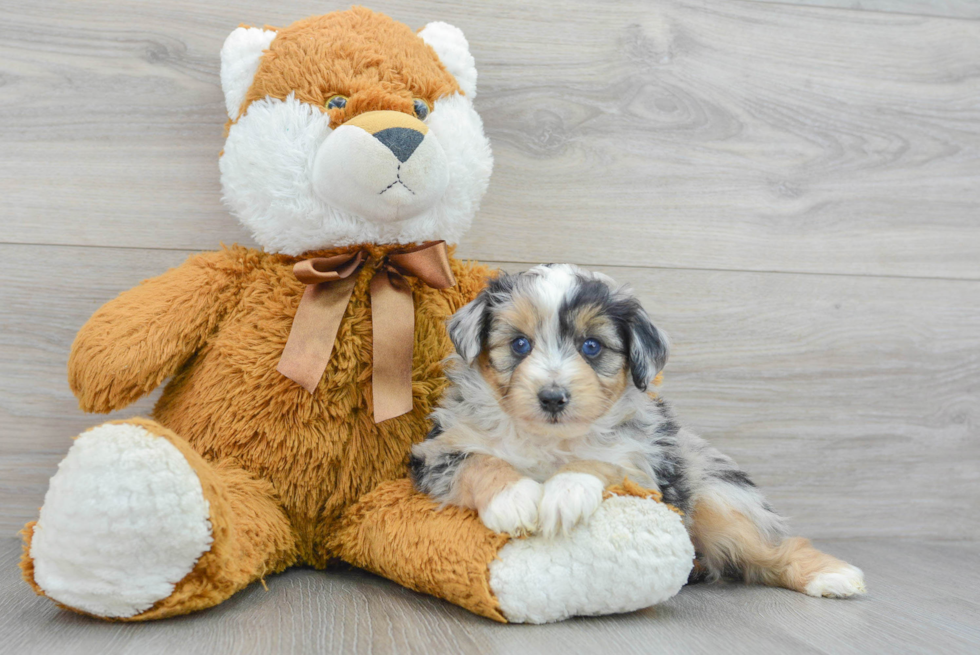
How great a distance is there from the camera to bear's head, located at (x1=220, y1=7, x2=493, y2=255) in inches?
63.2

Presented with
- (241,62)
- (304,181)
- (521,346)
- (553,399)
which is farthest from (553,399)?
(241,62)

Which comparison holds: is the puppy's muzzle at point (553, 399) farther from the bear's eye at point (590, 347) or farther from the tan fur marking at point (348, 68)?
the tan fur marking at point (348, 68)

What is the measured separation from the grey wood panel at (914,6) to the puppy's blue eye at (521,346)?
150 centimetres

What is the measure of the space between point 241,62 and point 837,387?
76.7 inches

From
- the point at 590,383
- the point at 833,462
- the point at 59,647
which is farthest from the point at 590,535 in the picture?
the point at 833,462

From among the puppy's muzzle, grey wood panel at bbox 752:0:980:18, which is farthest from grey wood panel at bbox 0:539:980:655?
grey wood panel at bbox 752:0:980:18

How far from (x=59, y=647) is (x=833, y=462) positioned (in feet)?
6.94

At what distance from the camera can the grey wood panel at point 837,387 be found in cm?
230

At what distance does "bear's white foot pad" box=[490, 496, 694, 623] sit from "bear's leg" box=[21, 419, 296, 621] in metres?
0.53

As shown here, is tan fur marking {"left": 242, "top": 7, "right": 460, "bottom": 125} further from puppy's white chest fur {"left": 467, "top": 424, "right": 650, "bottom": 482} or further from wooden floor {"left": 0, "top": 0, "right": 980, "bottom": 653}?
puppy's white chest fur {"left": 467, "top": 424, "right": 650, "bottom": 482}

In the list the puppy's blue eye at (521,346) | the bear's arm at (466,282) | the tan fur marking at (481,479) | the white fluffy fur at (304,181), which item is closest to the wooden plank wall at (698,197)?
the bear's arm at (466,282)

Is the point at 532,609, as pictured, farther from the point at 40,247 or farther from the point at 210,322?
the point at 40,247

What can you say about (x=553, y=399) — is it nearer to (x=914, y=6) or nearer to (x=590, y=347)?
(x=590, y=347)

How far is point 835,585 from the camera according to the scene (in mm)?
1735
